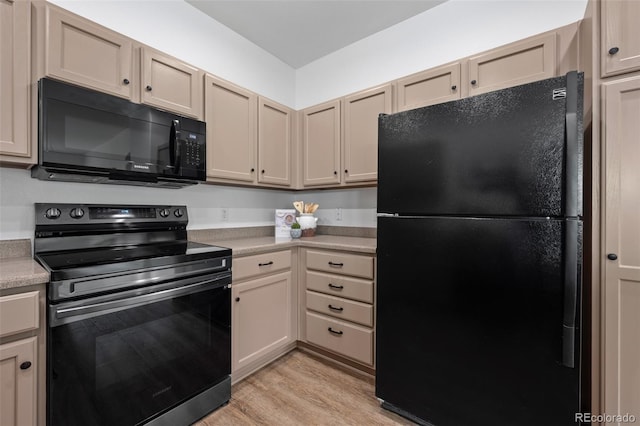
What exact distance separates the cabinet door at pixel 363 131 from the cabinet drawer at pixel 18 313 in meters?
1.97

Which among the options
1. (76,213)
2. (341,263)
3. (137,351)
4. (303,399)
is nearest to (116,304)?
(137,351)

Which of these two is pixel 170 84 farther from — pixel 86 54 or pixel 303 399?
pixel 303 399

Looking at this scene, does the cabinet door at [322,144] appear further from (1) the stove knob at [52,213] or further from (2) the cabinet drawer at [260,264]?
(1) the stove knob at [52,213]

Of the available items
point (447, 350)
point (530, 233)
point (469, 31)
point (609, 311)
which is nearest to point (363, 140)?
point (469, 31)

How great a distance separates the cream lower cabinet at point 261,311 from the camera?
1.88m

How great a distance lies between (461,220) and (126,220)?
2.02 meters

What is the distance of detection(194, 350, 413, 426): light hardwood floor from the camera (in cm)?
161

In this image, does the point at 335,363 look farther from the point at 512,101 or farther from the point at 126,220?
the point at 512,101

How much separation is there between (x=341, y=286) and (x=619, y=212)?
1.52 metres

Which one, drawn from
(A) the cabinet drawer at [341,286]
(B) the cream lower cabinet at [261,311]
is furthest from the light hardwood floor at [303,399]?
(A) the cabinet drawer at [341,286]

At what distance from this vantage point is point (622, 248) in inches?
47.2

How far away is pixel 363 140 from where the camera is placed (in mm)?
2273

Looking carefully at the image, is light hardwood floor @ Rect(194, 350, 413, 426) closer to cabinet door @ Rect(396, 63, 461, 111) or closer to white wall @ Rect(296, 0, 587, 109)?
cabinet door @ Rect(396, 63, 461, 111)

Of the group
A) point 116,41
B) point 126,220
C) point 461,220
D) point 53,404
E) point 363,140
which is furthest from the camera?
point 363,140
